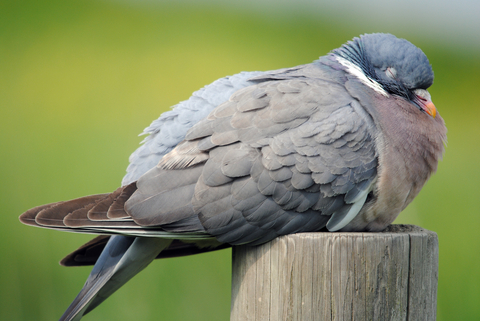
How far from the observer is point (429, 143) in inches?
103

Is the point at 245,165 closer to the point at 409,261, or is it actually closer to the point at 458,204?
the point at 409,261

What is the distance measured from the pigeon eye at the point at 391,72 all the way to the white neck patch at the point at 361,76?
0.30 ft

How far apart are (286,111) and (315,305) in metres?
1.06

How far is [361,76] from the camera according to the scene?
2.76m

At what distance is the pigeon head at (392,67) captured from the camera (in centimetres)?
264

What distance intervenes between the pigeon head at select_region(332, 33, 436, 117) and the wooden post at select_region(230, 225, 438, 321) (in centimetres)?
115

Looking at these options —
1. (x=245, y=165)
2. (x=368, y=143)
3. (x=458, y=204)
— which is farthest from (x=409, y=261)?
(x=458, y=204)

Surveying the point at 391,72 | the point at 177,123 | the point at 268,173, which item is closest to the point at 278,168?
the point at 268,173

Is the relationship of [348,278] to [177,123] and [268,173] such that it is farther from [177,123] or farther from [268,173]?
[177,123]

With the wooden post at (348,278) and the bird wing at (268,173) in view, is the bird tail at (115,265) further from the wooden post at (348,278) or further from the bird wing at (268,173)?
the wooden post at (348,278)

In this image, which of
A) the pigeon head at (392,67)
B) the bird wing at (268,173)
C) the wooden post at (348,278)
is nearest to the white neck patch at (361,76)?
the pigeon head at (392,67)

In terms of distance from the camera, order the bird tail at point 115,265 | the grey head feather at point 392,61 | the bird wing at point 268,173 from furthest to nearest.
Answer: the grey head feather at point 392,61 → the bird tail at point 115,265 → the bird wing at point 268,173

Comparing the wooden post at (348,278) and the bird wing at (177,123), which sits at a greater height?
the bird wing at (177,123)

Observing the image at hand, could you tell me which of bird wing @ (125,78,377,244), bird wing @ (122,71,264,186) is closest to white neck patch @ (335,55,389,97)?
bird wing @ (125,78,377,244)
